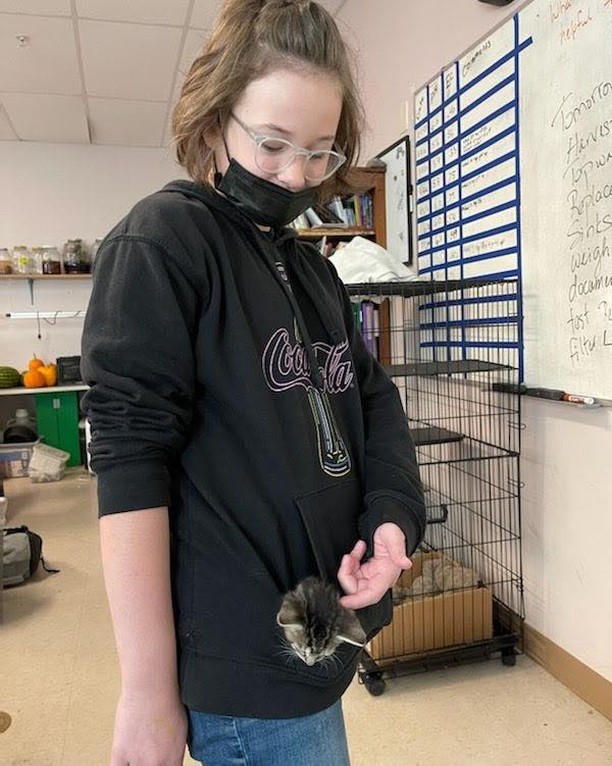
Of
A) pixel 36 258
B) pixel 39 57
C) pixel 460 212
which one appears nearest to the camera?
pixel 460 212

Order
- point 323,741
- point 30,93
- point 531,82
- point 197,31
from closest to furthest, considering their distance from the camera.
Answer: point 323,741 < point 531,82 < point 197,31 < point 30,93

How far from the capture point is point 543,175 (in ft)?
5.99

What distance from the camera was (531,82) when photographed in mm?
1841

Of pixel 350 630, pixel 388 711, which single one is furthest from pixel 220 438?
pixel 388 711

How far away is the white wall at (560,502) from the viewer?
170 cm

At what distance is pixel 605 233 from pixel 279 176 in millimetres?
1223

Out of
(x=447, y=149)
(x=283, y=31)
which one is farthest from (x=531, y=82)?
(x=283, y=31)

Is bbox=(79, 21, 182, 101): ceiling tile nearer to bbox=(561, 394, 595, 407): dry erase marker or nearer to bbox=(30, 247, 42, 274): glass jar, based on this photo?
bbox=(30, 247, 42, 274): glass jar

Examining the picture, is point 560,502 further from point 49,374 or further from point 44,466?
point 49,374

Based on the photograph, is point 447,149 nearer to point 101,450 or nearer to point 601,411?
point 601,411

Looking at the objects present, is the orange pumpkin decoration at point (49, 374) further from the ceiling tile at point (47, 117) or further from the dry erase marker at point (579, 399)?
the dry erase marker at point (579, 399)

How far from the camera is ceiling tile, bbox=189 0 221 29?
3.19 metres

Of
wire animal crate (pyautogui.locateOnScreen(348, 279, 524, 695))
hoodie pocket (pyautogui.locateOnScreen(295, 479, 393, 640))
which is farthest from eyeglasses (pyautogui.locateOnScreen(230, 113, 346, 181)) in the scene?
wire animal crate (pyautogui.locateOnScreen(348, 279, 524, 695))

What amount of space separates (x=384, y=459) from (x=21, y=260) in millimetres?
5073
